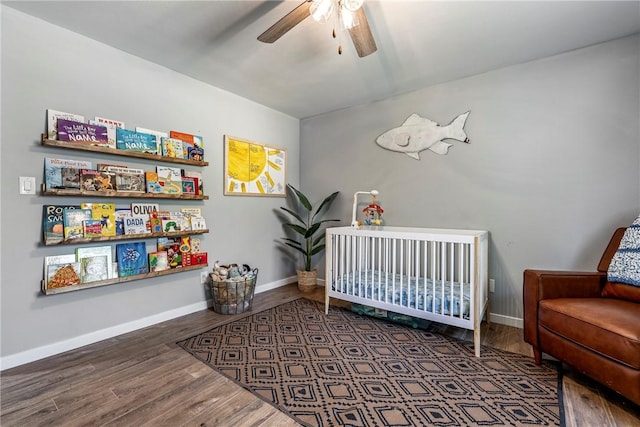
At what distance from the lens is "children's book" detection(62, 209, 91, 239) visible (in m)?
2.01

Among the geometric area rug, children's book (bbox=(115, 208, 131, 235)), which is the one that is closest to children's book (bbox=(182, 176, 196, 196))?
children's book (bbox=(115, 208, 131, 235))

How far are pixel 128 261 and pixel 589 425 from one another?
9.88ft

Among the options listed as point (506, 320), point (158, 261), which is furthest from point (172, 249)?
point (506, 320)

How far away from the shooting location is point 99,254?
85.1 inches

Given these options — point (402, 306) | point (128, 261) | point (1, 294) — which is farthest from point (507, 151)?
point (1, 294)

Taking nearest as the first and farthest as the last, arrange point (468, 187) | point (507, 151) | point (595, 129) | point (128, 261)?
point (595, 129) → point (128, 261) → point (507, 151) → point (468, 187)

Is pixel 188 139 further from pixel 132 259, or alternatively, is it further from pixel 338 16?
pixel 338 16

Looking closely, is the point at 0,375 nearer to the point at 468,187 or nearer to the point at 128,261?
the point at 128,261

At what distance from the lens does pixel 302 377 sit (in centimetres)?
173

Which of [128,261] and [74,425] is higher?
[128,261]

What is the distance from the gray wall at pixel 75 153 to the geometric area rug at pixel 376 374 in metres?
0.65

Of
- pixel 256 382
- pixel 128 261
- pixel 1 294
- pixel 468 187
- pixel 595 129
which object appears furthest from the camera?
pixel 468 187

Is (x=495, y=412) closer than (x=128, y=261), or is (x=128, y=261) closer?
(x=495, y=412)

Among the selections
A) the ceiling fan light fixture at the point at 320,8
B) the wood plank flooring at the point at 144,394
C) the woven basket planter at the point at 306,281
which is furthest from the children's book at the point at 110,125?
the woven basket planter at the point at 306,281
